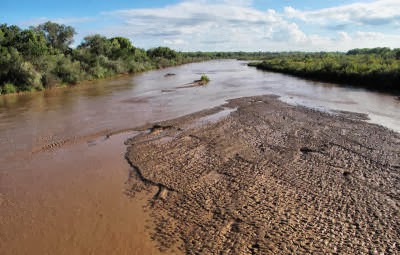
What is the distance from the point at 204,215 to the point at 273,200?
1.55 meters

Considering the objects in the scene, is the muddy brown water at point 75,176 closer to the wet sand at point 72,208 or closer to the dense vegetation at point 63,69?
the wet sand at point 72,208

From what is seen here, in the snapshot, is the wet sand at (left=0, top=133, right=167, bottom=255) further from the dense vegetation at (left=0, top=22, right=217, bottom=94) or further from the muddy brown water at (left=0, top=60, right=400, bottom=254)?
the dense vegetation at (left=0, top=22, right=217, bottom=94)

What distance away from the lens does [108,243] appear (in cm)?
534

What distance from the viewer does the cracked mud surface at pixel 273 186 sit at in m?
5.19

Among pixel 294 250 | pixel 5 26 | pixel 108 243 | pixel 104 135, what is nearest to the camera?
pixel 294 250

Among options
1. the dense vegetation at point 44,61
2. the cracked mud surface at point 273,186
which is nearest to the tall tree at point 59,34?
the dense vegetation at point 44,61

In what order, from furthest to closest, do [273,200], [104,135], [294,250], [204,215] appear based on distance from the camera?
[104,135] → [273,200] → [204,215] → [294,250]

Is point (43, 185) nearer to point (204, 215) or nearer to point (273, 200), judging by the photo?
point (204, 215)

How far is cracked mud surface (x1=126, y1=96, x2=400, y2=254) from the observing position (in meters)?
5.19

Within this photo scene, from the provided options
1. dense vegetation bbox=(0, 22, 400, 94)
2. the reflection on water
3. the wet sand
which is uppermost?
dense vegetation bbox=(0, 22, 400, 94)

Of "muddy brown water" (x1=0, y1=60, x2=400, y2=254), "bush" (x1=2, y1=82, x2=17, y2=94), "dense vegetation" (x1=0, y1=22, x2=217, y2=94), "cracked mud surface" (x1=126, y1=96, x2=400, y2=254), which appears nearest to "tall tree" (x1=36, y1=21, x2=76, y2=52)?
"dense vegetation" (x1=0, y1=22, x2=217, y2=94)

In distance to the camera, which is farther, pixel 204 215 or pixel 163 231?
pixel 204 215

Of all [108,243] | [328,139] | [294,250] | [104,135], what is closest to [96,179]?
[108,243]

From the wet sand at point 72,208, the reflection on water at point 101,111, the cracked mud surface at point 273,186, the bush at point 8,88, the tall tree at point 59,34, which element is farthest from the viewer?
the tall tree at point 59,34
